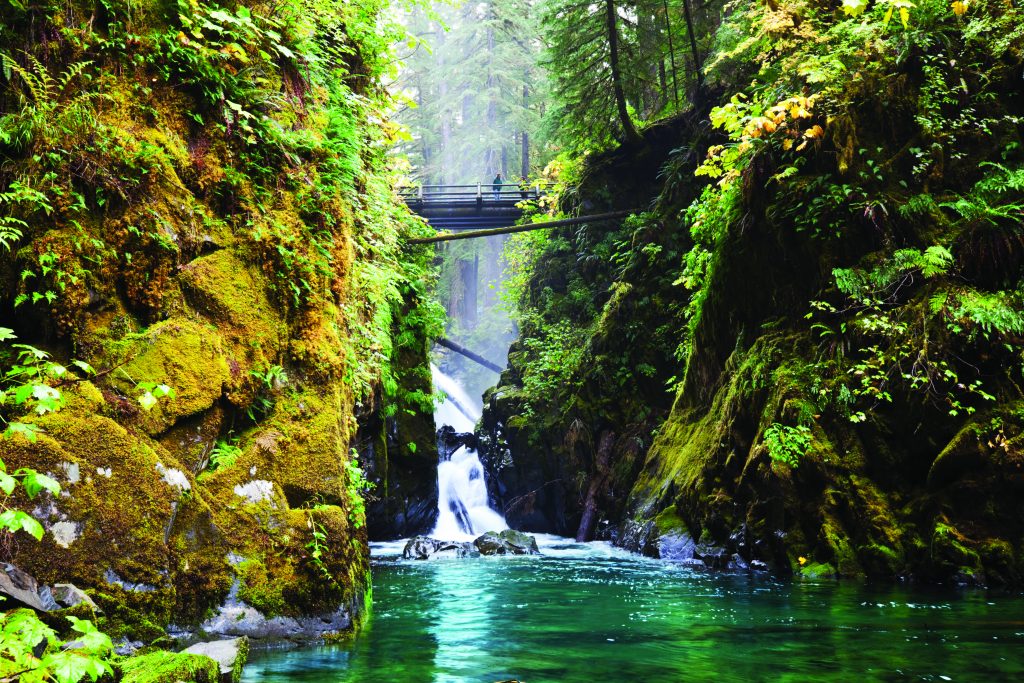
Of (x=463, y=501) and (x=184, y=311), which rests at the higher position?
(x=184, y=311)

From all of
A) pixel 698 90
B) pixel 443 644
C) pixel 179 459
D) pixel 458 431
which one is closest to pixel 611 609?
pixel 443 644

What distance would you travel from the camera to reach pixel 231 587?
4516mm

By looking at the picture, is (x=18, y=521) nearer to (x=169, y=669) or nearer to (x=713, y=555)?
(x=169, y=669)

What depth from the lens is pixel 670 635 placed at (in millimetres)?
5508

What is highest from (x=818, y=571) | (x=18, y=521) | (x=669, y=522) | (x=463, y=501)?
(x=18, y=521)

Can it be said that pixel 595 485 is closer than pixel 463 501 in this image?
Yes

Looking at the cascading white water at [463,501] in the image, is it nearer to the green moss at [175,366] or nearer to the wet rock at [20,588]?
the green moss at [175,366]

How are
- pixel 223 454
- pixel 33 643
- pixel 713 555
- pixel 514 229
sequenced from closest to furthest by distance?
pixel 33 643 → pixel 223 454 → pixel 713 555 → pixel 514 229

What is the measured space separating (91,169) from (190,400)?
5.72 feet

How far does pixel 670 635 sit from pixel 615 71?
521 inches

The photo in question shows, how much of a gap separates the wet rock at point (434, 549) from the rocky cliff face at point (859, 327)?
2838 mm

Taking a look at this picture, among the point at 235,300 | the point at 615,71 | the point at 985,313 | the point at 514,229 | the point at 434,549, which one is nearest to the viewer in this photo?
the point at 235,300

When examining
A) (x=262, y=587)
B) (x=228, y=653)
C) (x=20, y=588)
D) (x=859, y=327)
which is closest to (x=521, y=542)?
(x=859, y=327)

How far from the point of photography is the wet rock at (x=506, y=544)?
12.5m
